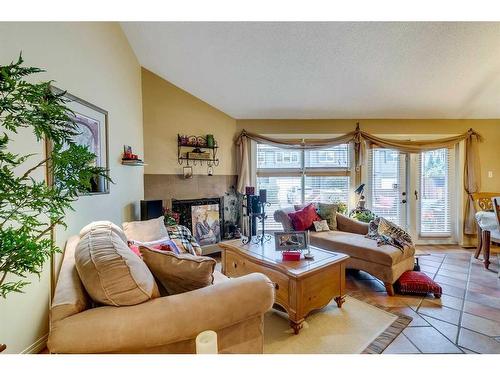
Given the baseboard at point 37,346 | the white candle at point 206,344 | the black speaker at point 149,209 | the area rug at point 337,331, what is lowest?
the area rug at point 337,331

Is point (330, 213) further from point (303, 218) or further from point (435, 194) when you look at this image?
point (435, 194)

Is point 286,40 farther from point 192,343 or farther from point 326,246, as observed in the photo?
point 192,343

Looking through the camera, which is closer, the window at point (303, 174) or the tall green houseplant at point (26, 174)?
the tall green houseplant at point (26, 174)

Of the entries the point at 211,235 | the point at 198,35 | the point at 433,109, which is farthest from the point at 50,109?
the point at 433,109

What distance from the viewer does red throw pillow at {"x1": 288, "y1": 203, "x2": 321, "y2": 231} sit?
3.36 m

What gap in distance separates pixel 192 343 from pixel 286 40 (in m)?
2.83

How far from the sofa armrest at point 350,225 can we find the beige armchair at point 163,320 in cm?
249

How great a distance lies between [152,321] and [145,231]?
1.46 m

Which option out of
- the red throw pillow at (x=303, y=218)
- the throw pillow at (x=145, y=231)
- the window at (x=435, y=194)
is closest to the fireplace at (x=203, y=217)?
the throw pillow at (x=145, y=231)

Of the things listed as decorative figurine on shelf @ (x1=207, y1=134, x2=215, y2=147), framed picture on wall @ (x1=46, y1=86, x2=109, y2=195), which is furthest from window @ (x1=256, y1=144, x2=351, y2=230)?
framed picture on wall @ (x1=46, y1=86, x2=109, y2=195)

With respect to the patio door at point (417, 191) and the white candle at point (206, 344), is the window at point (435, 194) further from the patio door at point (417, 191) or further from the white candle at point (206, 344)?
the white candle at point (206, 344)

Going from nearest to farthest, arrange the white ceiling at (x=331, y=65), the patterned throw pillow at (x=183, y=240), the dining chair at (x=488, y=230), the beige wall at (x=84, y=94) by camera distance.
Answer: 1. the beige wall at (x=84, y=94)
2. the patterned throw pillow at (x=183, y=240)
3. the white ceiling at (x=331, y=65)
4. the dining chair at (x=488, y=230)

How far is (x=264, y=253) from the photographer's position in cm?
234

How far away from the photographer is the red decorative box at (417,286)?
251 cm
